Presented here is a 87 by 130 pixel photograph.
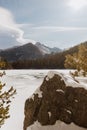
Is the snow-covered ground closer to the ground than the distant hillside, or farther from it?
closer to the ground

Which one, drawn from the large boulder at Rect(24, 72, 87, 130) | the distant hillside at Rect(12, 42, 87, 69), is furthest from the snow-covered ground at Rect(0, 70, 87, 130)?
the distant hillside at Rect(12, 42, 87, 69)

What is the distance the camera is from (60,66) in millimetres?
108375

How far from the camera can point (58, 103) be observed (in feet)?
44.0

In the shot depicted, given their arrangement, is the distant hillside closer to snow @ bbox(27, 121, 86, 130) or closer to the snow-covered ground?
the snow-covered ground

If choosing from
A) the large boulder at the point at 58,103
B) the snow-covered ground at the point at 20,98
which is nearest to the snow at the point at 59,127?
the snow-covered ground at the point at 20,98

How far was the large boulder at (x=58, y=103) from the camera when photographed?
515 inches

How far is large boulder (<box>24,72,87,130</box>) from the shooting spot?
1308cm

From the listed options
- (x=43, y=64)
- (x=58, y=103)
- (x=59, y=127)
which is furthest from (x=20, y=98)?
(x=43, y=64)

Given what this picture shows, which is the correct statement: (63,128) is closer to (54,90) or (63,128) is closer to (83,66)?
(54,90)

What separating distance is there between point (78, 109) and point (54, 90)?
1.33 meters

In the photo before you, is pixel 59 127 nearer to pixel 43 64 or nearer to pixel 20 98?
pixel 20 98

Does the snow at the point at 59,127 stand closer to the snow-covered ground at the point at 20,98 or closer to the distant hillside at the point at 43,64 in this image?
the snow-covered ground at the point at 20,98

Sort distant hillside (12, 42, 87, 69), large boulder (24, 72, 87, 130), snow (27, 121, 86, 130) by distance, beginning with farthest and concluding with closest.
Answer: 1. distant hillside (12, 42, 87, 69)
2. large boulder (24, 72, 87, 130)
3. snow (27, 121, 86, 130)

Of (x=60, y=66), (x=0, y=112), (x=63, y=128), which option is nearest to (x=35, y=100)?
(x=63, y=128)
